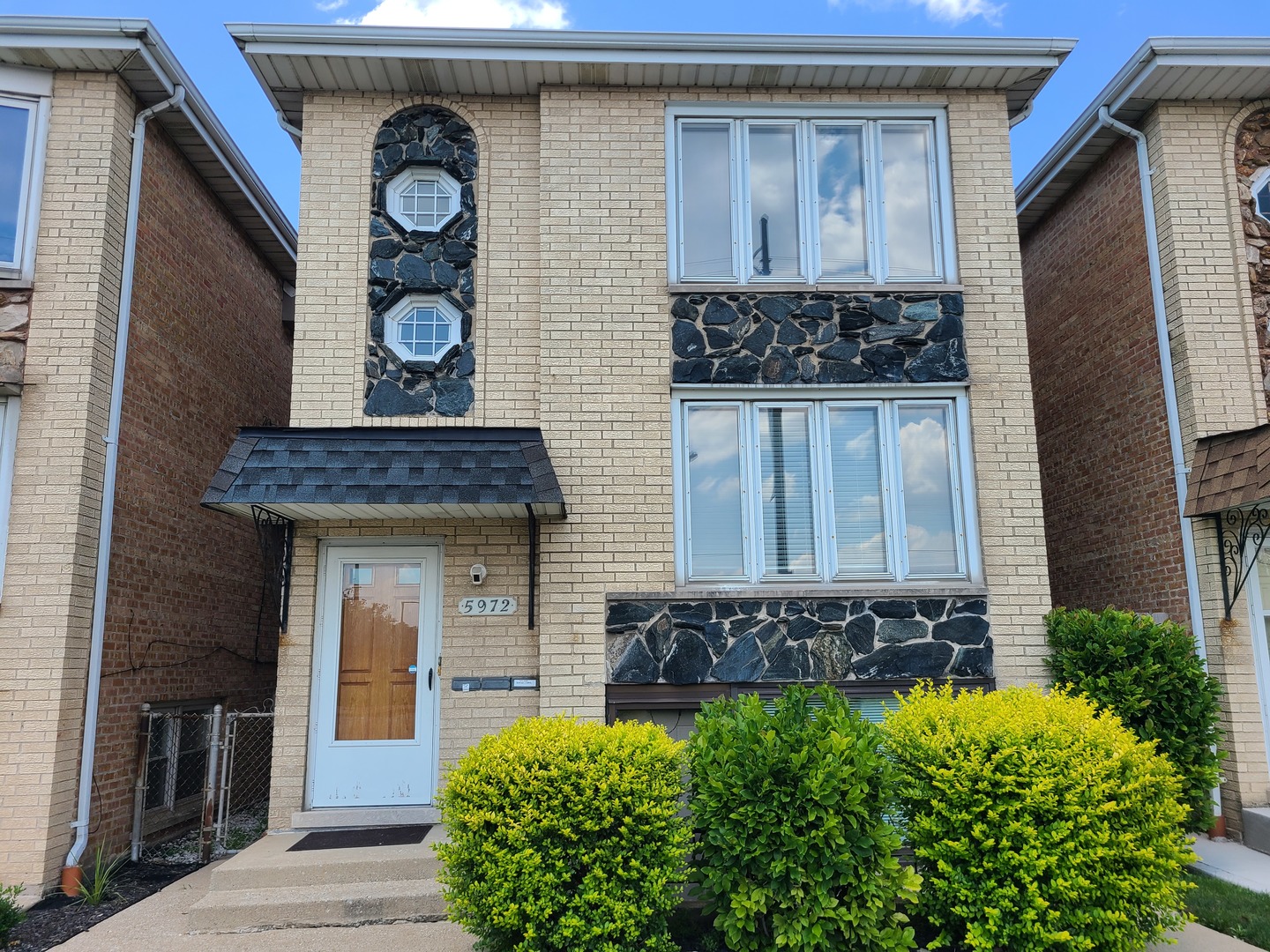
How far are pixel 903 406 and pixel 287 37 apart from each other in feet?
19.9

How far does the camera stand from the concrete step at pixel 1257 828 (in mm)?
6914

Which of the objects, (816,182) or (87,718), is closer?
(87,718)

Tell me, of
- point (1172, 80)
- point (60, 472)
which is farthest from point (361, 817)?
point (1172, 80)

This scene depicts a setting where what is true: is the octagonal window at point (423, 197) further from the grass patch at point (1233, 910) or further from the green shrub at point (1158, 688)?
the grass patch at point (1233, 910)

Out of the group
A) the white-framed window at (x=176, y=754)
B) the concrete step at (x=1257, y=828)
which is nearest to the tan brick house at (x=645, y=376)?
the white-framed window at (x=176, y=754)

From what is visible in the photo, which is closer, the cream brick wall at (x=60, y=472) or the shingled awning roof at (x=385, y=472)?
the shingled awning roof at (x=385, y=472)

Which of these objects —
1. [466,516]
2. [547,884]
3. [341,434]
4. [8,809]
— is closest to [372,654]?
[466,516]

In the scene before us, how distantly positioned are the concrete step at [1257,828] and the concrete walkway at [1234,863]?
0.05 meters

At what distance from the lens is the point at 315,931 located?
555 cm

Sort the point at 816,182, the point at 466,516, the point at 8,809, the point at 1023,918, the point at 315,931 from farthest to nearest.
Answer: the point at 816,182, the point at 466,516, the point at 8,809, the point at 315,931, the point at 1023,918

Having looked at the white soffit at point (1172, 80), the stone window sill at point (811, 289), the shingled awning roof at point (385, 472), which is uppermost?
the white soffit at point (1172, 80)

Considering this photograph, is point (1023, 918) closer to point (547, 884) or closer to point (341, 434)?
point (547, 884)

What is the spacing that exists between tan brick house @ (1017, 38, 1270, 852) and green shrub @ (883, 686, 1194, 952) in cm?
300

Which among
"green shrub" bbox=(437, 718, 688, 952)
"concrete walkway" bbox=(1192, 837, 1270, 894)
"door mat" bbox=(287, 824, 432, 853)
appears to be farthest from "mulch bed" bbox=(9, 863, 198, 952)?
"concrete walkway" bbox=(1192, 837, 1270, 894)
